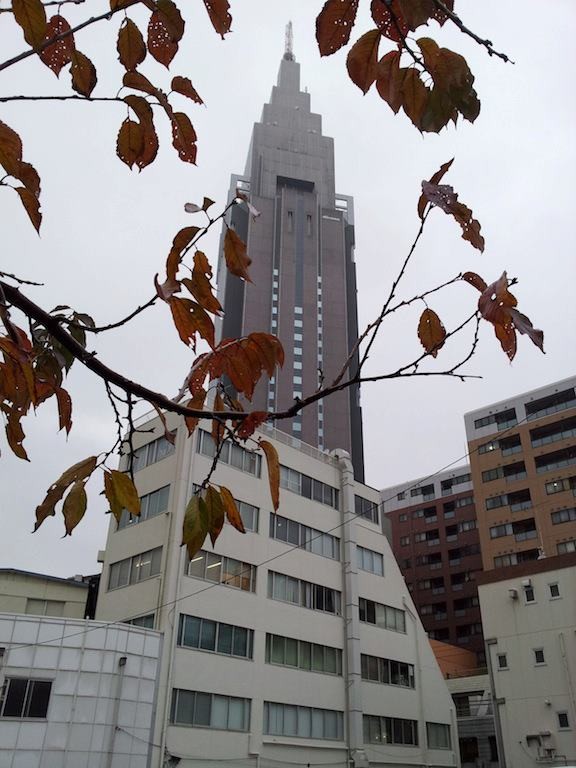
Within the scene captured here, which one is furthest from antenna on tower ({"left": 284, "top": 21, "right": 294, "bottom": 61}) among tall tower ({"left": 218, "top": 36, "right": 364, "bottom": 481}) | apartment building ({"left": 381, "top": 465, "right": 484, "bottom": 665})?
apartment building ({"left": 381, "top": 465, "right": 484, "bottom": 665})

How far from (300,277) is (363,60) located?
87043 mm

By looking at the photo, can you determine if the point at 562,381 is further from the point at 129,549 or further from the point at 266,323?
the point at 266,323

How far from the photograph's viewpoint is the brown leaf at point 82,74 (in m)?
1.86

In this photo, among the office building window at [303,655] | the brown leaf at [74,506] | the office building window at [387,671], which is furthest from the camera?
the office building window at [387,671]

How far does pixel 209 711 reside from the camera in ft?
75.5

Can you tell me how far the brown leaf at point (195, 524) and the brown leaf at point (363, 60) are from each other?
1.26m

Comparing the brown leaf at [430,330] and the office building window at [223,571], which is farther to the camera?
the office building window at [223,571]

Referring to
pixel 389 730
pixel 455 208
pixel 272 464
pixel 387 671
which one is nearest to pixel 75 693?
pixel 389 730

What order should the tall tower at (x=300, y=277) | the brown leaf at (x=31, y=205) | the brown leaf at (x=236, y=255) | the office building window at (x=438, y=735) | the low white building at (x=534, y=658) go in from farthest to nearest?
1. the tall tower at (x=300, y=277)
2. the office building window at (x=438, y=735)
3. the low white building at (x=534, y=658)
4. the brown leaf at (x=236, y=255)
5. the brown leaf at (x=31, y=205)

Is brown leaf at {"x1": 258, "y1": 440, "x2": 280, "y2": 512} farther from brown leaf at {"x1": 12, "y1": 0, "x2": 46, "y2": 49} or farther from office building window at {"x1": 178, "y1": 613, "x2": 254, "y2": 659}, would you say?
office building window at {"x1": 178, "y1": 613, "x2": 254, "y2": 659}

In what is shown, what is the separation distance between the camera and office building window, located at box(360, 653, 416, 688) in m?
29.6

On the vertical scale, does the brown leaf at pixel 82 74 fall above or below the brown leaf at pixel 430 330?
above

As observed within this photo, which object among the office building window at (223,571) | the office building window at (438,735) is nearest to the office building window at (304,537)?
the office building window at (223,571)

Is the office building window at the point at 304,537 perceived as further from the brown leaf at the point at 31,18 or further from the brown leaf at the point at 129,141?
the brown leaf at the point at 31,18
